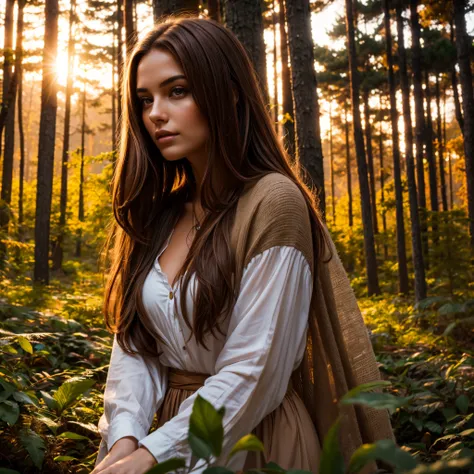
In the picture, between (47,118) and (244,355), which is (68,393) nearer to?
(244,355)

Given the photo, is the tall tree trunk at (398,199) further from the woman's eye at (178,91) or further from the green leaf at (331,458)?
the green leaf at (331,458)

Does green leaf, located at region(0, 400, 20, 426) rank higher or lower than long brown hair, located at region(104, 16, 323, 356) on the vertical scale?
lower

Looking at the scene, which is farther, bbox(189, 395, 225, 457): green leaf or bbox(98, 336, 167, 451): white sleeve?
bbox(98, 336, 167, 451): white sleeve

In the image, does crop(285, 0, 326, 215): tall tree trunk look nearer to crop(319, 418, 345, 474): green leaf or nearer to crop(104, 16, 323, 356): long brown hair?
crop(104, 16, 323, 356): long brown hair

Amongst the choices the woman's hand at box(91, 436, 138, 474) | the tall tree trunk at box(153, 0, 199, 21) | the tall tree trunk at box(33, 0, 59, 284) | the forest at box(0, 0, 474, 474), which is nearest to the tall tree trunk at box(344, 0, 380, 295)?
the forest at box(0, 0, 474, 474)

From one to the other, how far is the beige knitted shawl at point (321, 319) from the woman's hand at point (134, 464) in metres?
0.56

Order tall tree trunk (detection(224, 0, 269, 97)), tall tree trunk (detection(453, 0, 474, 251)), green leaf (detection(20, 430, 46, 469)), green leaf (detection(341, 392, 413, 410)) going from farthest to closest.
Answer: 1. tall tree trunk (detection(453, 0, 474, 251))
2. tall tree trunk (detection(224, 0, 269, 97))
3. green leaf (detection(20, 430, 46, 469))
4. green leaf (detection(341, 392, 413, 410))

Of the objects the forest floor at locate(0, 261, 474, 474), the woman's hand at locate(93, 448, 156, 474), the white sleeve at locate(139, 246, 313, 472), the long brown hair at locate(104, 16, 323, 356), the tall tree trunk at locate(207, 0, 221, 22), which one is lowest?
the forest floor at locate(0, 261, 474, 474)

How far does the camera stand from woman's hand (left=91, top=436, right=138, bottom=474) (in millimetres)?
1497

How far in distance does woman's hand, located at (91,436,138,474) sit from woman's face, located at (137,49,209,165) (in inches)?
37.0

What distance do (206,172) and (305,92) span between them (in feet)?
15.3

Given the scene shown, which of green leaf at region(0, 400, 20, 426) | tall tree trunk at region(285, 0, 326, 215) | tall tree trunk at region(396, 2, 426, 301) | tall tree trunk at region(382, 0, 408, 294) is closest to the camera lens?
green leaf at region(0, 400, 20, 426)

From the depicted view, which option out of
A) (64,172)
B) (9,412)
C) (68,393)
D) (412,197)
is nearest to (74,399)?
(68,393)

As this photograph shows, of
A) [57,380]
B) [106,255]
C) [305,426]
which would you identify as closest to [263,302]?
[305,426]
